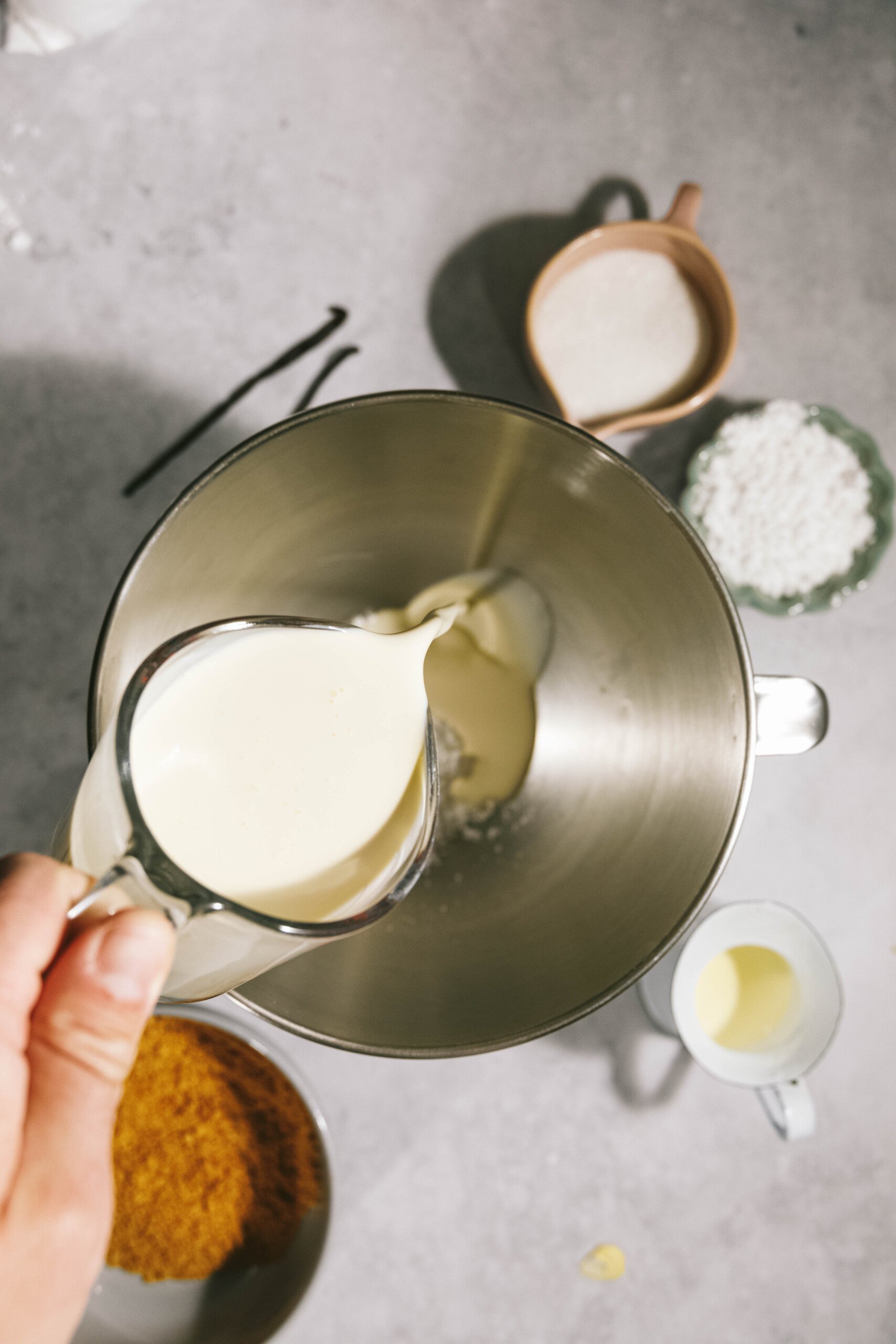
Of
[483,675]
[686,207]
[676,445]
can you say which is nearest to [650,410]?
[676,445]

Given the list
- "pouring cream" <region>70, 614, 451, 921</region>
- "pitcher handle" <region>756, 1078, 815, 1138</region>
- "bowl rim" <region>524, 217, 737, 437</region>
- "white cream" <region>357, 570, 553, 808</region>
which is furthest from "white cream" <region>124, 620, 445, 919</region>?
"pitcher handle" <region>756, 1078, 815, 1138</region>

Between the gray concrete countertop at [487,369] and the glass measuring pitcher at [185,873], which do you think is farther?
the gray concrete countertop at [487,369]

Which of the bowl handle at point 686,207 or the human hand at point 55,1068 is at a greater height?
the bowl handle at point 686,207

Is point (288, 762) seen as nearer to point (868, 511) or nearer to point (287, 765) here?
point (287, 765)

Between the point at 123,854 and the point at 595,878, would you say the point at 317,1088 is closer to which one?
Result: the point at 595,878

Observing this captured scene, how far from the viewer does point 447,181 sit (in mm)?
866

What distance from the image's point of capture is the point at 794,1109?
79 cm

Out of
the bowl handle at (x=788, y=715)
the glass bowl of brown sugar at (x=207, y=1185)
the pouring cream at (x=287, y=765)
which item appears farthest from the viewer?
the glass bowl of brown sugar at (x=207, y=1185)

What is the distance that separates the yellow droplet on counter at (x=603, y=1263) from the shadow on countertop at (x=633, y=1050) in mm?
129

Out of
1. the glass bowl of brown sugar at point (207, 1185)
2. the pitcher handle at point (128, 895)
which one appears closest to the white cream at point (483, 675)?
the glass bowl of brown sugar at point (207, 1185)

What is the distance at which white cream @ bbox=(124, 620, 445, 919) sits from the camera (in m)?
0.48

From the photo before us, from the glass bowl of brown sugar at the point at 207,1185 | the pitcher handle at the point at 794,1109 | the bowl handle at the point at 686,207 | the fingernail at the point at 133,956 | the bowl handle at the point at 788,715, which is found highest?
the bowl handle at the point at 686,207

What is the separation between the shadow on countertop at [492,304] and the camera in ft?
2.81

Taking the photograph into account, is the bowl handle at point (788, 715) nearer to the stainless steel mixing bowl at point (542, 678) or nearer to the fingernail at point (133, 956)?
the stainless steel mixing bowl at point (542, 678)
